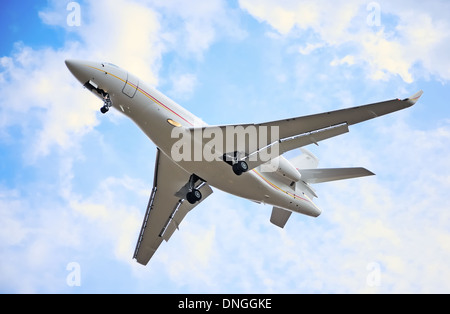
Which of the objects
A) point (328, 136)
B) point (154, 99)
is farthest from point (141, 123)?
point (328, 136)

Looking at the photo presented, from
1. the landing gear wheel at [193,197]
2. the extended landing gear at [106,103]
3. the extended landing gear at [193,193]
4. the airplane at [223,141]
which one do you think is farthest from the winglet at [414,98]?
the extended landing gear at [106,103]

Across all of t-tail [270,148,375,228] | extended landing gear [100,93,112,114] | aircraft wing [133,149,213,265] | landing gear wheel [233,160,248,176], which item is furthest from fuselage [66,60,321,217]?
t-tail [270,148,375,228]

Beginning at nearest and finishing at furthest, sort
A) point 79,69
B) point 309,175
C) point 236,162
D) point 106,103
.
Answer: point 79,69, point 106,103, point 236,162, point 309,175

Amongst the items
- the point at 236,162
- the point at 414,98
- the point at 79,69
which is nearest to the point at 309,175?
the point at 236,162

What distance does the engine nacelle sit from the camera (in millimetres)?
23875

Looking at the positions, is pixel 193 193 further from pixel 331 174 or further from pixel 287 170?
pixel 331 174

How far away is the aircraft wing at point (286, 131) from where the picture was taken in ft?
66.7

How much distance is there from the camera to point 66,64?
21.0 meters

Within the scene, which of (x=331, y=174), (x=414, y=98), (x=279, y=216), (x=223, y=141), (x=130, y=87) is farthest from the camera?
(x=279, y=216)

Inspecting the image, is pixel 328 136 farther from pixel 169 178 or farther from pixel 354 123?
pixel 169 178

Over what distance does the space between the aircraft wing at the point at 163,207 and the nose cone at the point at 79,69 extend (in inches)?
188

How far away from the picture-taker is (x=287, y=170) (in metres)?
24.1

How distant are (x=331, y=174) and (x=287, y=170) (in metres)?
2.29

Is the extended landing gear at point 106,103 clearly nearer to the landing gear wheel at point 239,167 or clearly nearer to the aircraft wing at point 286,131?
the aircraft wing at point 286,131
